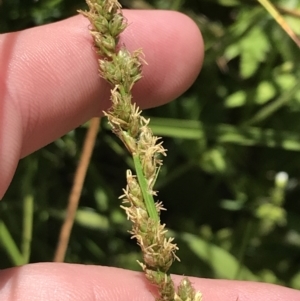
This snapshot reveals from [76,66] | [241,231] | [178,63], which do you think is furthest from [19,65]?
[241,231]

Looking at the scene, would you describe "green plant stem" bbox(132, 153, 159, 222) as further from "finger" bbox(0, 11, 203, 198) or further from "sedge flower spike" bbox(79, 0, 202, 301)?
"finger" bbox(0, 11, 203, 198)

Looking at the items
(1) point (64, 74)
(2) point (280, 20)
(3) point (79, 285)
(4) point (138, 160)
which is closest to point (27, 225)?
(3) point (79, 285)

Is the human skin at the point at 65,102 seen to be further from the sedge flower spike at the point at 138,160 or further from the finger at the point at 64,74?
the sedge flower spike at the point at 138,160

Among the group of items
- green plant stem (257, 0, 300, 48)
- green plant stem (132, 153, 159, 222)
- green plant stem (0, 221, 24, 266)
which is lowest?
green plant stem (0, 221, 24, 266)

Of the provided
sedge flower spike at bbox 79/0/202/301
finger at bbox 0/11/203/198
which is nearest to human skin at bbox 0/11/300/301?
finger at bbox 0/11/203/198

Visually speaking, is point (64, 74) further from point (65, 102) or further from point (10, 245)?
point (10, 245)

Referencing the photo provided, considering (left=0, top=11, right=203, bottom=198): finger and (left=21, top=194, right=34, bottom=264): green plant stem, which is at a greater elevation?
(left=0, top=11, right=203, bottom=198): finger
